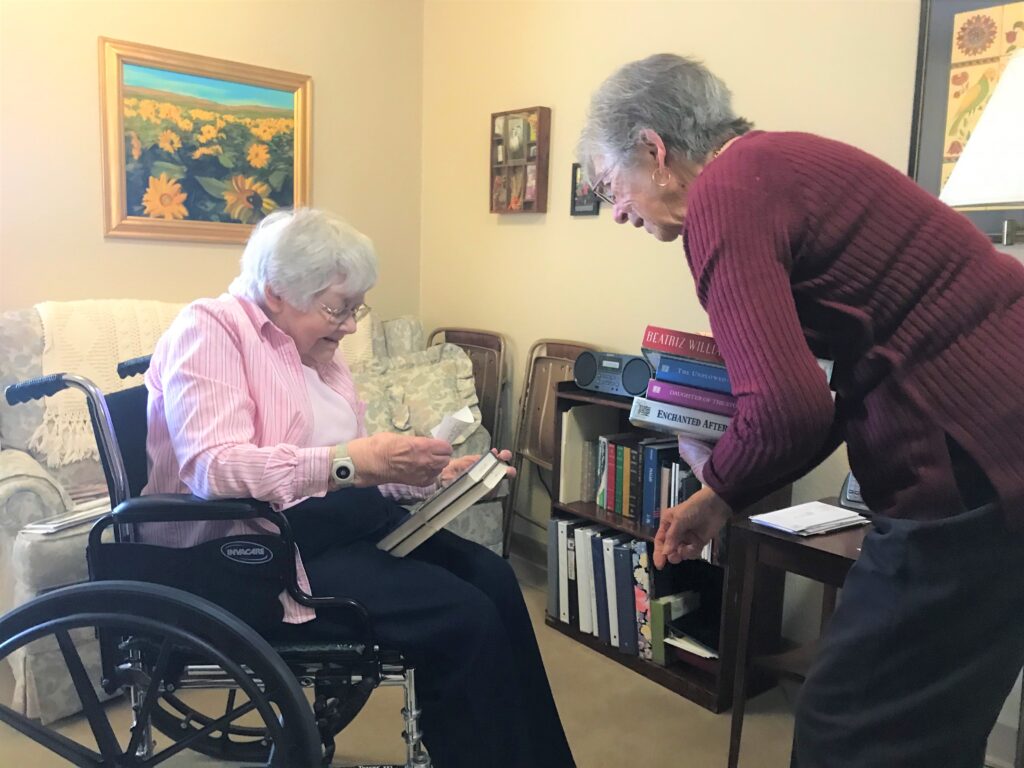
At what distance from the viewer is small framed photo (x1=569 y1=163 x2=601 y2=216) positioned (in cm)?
267

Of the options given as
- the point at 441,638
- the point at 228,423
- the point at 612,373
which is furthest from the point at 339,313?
the point at 612,373

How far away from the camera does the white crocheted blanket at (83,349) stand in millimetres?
2258

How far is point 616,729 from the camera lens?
75.7 inches

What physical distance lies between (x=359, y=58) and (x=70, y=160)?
3.94ft

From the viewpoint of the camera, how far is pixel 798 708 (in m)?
0.91

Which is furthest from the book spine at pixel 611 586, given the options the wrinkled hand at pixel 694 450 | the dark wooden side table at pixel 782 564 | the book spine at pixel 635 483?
the wrinkled hand at pixel 694 450

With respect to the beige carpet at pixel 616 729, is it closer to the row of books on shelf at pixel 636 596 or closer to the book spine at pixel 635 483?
the row of books on shelf at pixel 636 596

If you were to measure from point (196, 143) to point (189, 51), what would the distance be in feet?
1.03

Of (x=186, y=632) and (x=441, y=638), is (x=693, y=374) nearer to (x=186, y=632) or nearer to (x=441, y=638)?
(x=441, y=638)

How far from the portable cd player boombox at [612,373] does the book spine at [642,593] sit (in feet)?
1.42

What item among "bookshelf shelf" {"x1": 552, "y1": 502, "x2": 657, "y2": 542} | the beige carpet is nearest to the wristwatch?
the beige carpet

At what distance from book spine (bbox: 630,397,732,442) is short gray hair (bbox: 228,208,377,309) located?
62 centimetres

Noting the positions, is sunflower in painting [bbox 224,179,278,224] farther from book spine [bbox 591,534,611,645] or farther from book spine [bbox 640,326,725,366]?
book spine [bbox 640,326,725,366]

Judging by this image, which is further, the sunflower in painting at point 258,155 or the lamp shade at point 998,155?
the sunflower in painting at point 258,155
